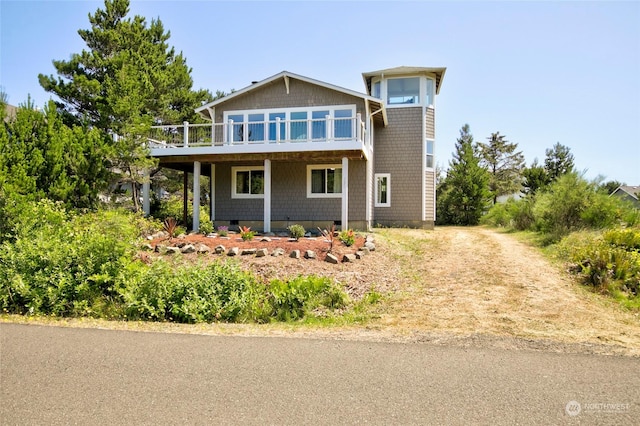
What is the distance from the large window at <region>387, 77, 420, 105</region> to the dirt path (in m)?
9.60

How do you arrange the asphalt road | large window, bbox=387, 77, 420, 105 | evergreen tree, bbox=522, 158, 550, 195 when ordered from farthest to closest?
evergreen tree, bbox=522, 158, 550, 195
large window, bbox=387, 77, 420, 105
the asphalt road

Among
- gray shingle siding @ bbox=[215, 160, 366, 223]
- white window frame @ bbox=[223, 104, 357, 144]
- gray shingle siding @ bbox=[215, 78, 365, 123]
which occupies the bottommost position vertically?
gray shingle siding @ bbox=[215, 160, 366, 223]

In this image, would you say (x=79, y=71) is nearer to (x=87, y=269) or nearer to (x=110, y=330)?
(x=87, y=269)

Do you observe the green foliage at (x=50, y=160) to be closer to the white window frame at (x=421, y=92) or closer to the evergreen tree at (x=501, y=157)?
the white window frame at (x=421, y=92)

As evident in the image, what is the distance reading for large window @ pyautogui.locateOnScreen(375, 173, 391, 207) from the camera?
62.8ft

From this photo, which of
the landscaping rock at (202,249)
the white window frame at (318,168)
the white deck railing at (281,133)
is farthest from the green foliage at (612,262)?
the landscaping rock at (202,249)

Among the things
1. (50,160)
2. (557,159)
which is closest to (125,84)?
(50,160)

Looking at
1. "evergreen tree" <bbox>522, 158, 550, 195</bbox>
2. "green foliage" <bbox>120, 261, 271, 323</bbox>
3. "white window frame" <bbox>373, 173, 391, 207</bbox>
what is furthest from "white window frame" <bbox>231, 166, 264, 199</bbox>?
"evergreen tree" <bbox>522, 158, 550, 195</bbox>

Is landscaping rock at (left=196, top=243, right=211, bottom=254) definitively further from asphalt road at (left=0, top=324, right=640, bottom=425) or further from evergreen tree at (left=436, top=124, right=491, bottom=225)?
evergreen tree at (left=436, top=124, right=491, bottom=225)

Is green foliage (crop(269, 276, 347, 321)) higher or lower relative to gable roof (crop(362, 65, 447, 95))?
lower

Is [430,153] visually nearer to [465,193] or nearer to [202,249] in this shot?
[465,193]

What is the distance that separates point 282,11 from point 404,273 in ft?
25.7

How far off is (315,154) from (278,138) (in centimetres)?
164

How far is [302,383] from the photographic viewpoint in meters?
3.56
